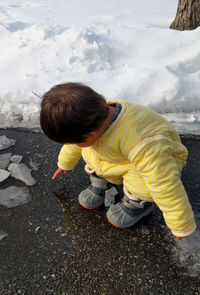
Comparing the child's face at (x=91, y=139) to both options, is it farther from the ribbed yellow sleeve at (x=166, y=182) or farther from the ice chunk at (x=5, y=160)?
the ice chunk at (x=5, y=160)

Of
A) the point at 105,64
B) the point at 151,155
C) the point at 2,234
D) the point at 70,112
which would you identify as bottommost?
the point at 2,234

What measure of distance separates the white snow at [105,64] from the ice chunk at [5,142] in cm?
25

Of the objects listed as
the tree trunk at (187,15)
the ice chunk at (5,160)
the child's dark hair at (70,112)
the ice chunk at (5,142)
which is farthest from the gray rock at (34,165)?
the tree trunk at (187,15)

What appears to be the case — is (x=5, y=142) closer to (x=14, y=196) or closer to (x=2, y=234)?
(x=14, y=196)

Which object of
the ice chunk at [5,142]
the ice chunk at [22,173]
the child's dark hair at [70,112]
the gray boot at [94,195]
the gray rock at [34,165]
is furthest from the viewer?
the ice chunk at [5,142]

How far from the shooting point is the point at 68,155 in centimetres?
178

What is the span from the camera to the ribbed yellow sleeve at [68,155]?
5.72 feet

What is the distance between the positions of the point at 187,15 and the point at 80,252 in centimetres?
355

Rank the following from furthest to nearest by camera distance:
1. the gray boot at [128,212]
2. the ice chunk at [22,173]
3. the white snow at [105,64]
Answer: the white snow at [105,64] < the ice chunk at [22,173] < the gray boot at [128,212]

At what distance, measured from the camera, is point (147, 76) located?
2.92 m

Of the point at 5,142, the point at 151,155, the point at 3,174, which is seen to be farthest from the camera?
the point at 5,142

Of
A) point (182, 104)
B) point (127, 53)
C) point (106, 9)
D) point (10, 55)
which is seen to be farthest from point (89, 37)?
point (106, 9)

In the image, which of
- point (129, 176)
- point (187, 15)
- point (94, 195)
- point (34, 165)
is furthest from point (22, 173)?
point (187, 15)

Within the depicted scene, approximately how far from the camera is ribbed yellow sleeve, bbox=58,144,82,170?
174 cm
